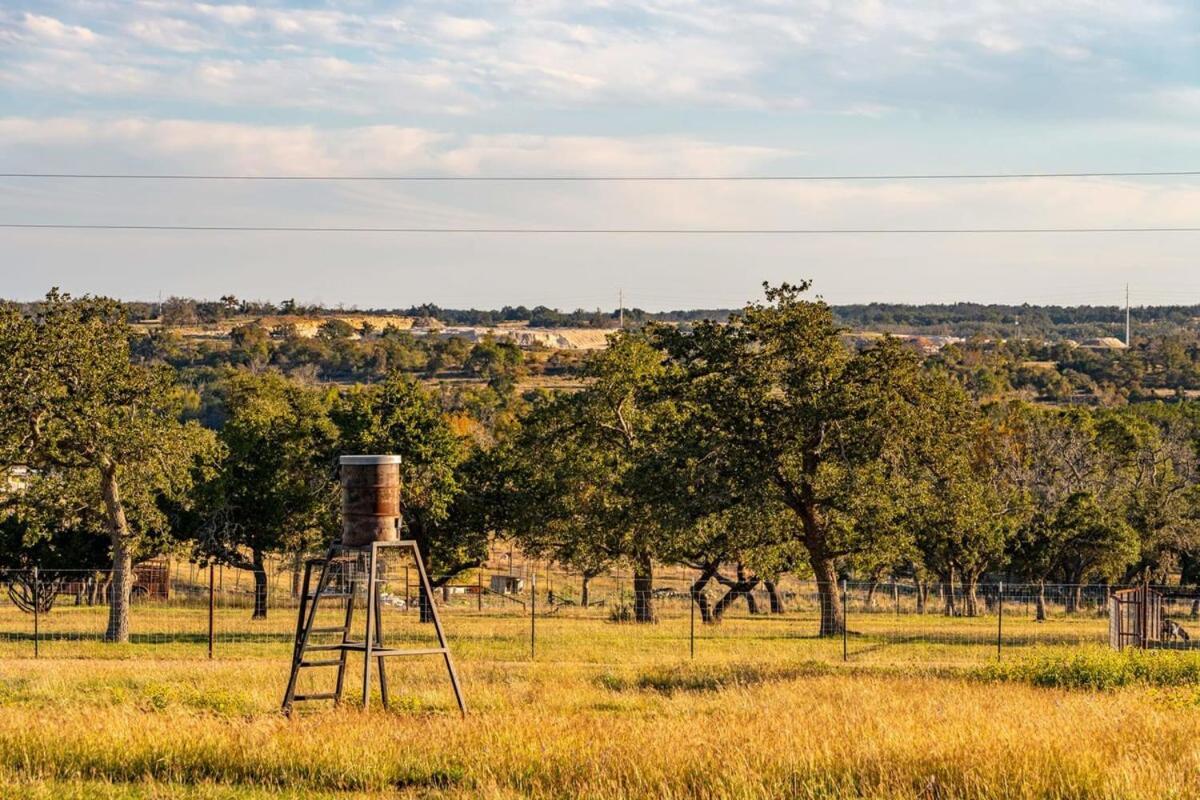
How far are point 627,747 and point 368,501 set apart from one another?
19.9 ft

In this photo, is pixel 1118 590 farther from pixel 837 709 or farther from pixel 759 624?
pixel 837 709

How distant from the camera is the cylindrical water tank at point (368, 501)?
1798cm

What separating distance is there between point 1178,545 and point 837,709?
47.9m

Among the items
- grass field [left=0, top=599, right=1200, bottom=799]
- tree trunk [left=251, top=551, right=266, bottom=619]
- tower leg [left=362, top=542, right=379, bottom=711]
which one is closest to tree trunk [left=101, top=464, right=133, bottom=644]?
tree trunk [left=251, top=551, right=266, bottom=619]

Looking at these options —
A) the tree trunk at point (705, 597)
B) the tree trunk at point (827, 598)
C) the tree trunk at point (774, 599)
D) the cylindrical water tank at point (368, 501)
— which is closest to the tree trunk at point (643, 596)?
the tree trunk at point (705, 597)

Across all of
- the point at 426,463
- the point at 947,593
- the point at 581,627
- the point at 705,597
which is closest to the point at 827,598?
the point at 705,597

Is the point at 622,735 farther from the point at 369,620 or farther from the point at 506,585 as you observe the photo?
the point at 506,585

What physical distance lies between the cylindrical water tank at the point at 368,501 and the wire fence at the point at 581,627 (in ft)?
13.6

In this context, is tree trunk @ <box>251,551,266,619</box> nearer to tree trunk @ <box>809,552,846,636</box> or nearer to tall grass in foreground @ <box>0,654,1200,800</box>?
tree trunk @ <box>809,552,846,636</box>

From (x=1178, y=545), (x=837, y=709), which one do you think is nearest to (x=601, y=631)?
(x=837, y=709)

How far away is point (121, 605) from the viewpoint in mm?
33094

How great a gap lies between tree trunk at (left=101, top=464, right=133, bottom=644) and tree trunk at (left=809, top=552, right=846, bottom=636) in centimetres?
1786

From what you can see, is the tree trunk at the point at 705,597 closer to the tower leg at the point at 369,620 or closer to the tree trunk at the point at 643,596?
the tree trunk at the point at 643,596

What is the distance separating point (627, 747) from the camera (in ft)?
44.7
